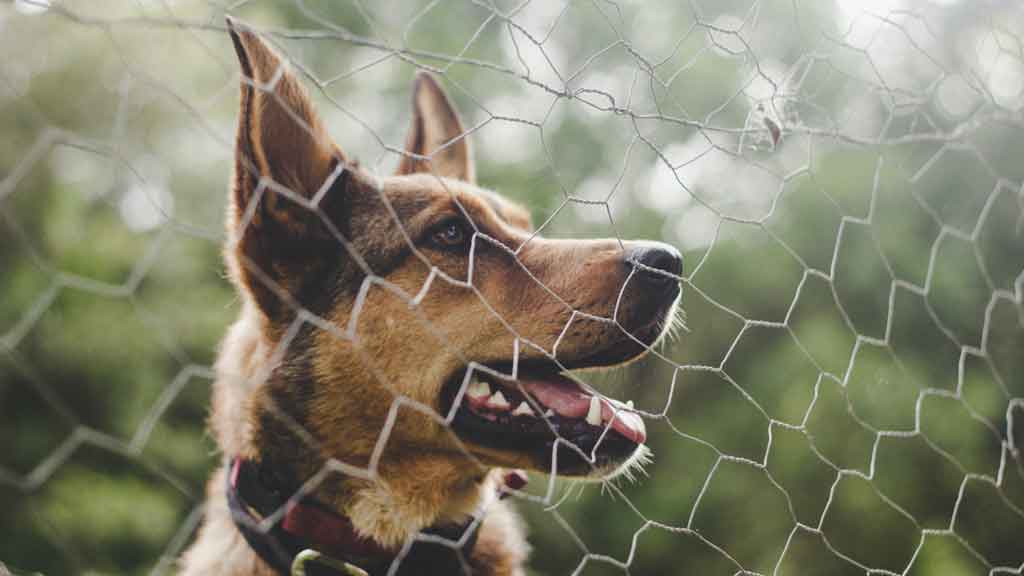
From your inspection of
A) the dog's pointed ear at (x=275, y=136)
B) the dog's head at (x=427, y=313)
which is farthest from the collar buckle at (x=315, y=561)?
the dog's pointed ear at (x=275, y=136)

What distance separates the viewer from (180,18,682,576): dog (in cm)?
218

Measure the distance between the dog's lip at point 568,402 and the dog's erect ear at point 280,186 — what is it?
62 cm

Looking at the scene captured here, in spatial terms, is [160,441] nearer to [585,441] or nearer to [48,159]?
[48,159]

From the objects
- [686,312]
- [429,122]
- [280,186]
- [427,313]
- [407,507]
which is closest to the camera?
[280,186]

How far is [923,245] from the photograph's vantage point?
5992mm

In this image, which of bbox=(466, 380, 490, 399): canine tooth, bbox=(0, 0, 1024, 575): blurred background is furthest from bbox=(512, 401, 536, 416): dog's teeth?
bbox=(0, 0, 1024, 575): blurred background

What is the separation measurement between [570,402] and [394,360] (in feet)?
1.76

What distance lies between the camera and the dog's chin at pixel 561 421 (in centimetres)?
218

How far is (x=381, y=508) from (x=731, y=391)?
474 cm

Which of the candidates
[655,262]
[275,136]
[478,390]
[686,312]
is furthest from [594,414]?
[686,312]

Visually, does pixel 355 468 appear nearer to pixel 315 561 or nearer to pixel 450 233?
pixel 315 561

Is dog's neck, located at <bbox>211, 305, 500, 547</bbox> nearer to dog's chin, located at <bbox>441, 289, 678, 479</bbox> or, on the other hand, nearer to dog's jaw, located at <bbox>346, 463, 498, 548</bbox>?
dog's jaw, located at <bbox>346, 463, 498, 548</bbox>

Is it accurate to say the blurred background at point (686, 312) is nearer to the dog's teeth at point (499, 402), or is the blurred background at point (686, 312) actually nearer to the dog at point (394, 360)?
the dog at point (394, 360)

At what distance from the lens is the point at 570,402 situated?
221cm
